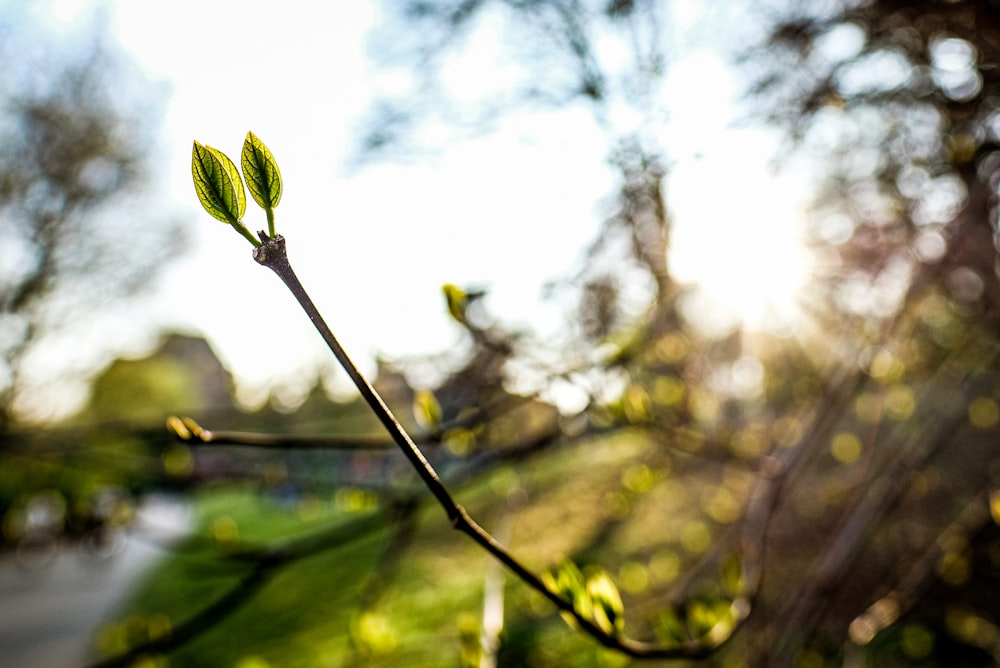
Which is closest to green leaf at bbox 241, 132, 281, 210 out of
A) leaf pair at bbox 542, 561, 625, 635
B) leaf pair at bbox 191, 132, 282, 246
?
leaf pair at bbox 191, 132, 282, 246

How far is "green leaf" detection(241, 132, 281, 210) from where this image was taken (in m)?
0.44

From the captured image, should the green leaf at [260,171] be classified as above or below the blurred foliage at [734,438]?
above

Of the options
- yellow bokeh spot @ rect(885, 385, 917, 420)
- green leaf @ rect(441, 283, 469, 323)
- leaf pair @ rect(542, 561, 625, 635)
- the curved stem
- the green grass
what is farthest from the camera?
the green grass

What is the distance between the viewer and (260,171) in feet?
1.45

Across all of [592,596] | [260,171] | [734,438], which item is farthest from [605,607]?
[734,438]

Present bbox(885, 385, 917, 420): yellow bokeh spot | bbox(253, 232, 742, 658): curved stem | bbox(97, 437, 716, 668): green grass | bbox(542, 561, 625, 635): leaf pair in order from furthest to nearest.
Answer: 1. bbox(97, 437, 716, 668): green grass
2. bbox(885, 385, 917, 420): yellow bokeh spot
3. bbox(542, 561, 625, 635): leaf pair
4. bbox(253, 232, 742, 658): curved stem

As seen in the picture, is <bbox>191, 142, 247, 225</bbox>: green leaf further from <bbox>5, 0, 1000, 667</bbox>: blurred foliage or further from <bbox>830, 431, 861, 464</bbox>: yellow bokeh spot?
<bbox>830, 431, 861, 464</bbox>: yellow bokeh spot

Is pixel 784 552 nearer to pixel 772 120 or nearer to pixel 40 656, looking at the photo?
pixel 772 120

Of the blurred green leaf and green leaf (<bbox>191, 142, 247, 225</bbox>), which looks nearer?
green leaf (<bbox>191, 142, 247, 225</bbox>)

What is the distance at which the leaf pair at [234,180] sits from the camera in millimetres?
442

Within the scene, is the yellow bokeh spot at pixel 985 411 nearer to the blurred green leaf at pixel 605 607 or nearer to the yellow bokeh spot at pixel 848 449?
the yellow bokeh spot at pixel 848 449

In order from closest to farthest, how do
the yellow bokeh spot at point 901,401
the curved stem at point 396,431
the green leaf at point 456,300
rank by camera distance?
the curved stem at point 396,431 < the green leaf at point 456,300 < the yellow bokeh spot at point 901,401

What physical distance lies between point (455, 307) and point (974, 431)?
21.9 ft

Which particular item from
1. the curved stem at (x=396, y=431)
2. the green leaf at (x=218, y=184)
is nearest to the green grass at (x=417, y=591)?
the curved stem at (x=396, y=431)
